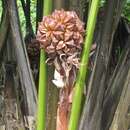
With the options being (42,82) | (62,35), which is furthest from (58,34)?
(42,82)

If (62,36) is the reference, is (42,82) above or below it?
below

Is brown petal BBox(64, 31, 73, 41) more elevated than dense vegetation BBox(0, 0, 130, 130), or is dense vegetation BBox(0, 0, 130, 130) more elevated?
brown petal BBox(64, 31, 73, 41)

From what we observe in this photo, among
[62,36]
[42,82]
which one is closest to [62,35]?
[62,36]

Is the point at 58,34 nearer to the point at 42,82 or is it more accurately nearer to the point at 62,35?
the point at 62,35

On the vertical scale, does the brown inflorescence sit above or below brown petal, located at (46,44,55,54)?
above

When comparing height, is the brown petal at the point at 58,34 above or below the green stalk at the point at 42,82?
above

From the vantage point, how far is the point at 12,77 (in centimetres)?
151

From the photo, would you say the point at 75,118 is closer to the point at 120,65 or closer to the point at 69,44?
the point at 69,44

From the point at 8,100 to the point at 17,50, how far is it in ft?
0.80

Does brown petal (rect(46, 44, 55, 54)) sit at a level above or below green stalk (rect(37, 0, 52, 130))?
above

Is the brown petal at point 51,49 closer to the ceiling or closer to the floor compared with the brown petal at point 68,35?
closer to the floor

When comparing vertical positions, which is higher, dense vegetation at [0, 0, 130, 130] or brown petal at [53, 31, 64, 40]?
brown petal at [53, 31, 64, 40]

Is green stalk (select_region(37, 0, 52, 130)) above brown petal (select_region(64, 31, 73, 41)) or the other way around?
the other way around

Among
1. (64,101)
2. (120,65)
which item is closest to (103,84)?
(120,65)
